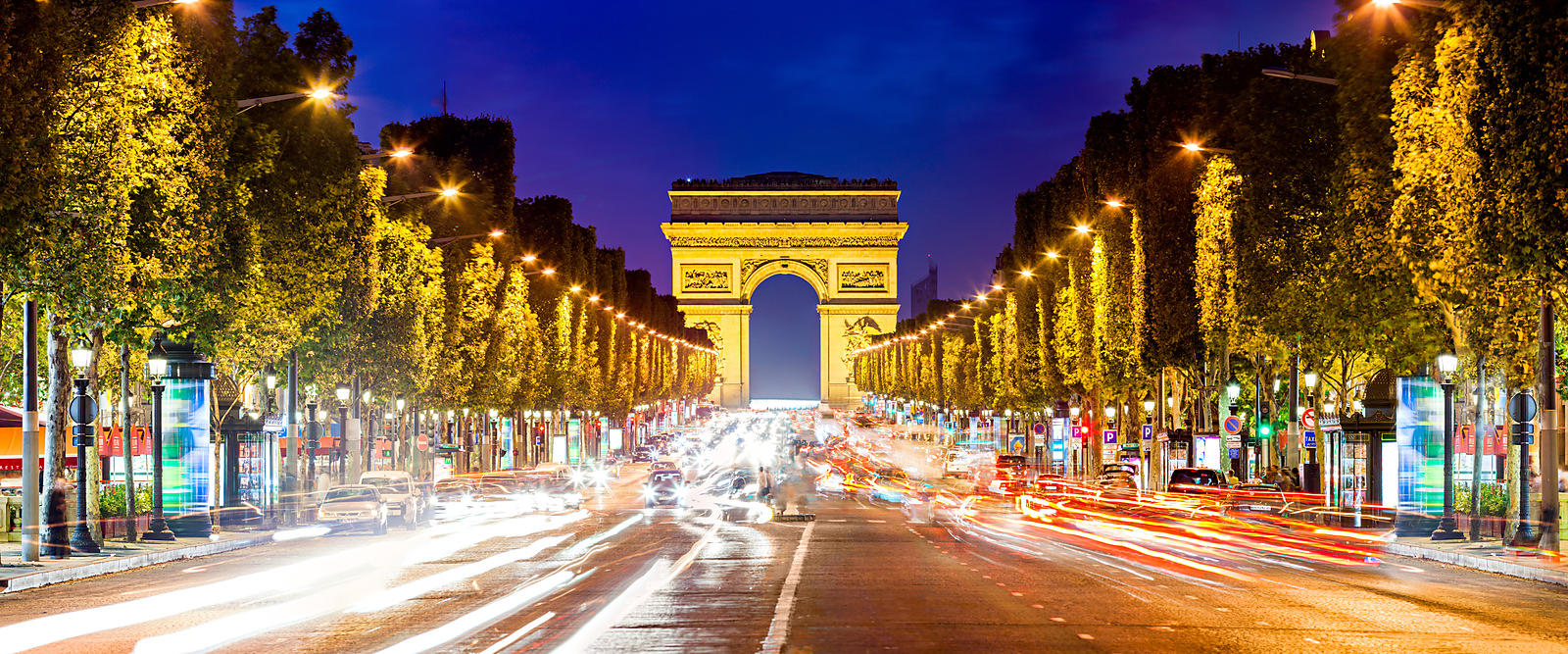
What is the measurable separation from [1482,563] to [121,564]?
A: 21744 millimetres

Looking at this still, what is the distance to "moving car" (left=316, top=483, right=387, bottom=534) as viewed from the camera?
119 ft

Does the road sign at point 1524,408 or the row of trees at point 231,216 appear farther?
the road sign at point 1524,408

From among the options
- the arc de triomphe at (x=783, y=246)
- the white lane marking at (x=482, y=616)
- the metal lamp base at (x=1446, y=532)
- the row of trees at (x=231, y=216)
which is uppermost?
the arc de triomphe at (x=783, y=246)

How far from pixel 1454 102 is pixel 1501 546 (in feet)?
27.2

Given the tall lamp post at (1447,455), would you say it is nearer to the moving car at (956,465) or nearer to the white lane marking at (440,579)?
the white lane marking at (440,579)

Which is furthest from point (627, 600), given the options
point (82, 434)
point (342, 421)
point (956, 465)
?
point (956, 465)

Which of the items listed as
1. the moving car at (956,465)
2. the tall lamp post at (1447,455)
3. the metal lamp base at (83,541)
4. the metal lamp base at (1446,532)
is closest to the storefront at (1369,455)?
the tall lamp post at (1447,455)

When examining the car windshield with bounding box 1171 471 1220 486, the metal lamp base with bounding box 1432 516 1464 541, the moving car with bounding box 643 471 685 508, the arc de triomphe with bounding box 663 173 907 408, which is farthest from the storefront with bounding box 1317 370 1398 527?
the arc de triomphe with bounding box 663 173 907 408

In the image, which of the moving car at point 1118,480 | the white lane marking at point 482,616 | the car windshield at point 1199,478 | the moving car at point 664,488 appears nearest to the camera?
the white lane marking at point 482,616

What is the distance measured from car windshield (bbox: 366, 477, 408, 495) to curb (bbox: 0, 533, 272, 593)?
4458 mm

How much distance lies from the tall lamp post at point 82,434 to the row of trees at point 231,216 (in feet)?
1.20

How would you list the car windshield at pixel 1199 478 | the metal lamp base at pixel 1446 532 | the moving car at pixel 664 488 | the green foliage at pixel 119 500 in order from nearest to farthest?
the metal lamp base at pixel 1446 532 < the green foliage at pixel 119 500 < the car windshield at pixel 1199 478 < the moving car at pixel 664 488

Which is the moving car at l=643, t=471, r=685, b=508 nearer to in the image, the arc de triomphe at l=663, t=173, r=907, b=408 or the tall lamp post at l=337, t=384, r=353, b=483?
the tall lamp post at l=337, t=384, r=353, b=483

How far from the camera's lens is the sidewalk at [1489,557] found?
2460cm
